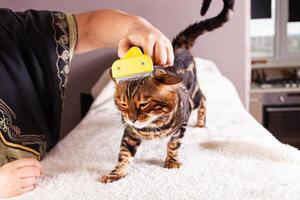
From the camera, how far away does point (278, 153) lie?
0.82m

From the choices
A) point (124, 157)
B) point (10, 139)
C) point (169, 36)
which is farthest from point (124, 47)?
point (169, 36)

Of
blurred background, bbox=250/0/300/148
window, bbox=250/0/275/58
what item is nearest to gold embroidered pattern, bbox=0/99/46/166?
blurred background, bbox=250/0/300/148

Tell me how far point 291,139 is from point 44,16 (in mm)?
2081

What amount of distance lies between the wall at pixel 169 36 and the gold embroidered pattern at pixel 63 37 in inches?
34.3

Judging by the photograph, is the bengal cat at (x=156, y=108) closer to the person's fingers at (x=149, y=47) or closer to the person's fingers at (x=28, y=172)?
the person's fingers at (x=149, y=47)

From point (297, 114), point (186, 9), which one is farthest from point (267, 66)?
point (186, 9)

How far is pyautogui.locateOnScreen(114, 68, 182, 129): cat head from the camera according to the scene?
60 cm

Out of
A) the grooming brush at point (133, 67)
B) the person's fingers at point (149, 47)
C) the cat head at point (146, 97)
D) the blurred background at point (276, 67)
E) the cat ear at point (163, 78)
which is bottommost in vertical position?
the blurred background at point (276, 67)

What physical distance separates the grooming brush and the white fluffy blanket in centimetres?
21

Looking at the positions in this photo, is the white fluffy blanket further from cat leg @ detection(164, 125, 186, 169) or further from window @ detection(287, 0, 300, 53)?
window @ detection(287, 0, 300, 53)

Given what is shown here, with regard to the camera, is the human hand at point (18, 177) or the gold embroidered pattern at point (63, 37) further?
the gold embroidered pattern at point (63, 37)

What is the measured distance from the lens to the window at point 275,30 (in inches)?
107

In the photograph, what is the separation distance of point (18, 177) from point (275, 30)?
7.80ft

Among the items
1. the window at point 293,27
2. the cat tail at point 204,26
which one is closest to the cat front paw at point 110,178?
the cat tail at point 204,26
